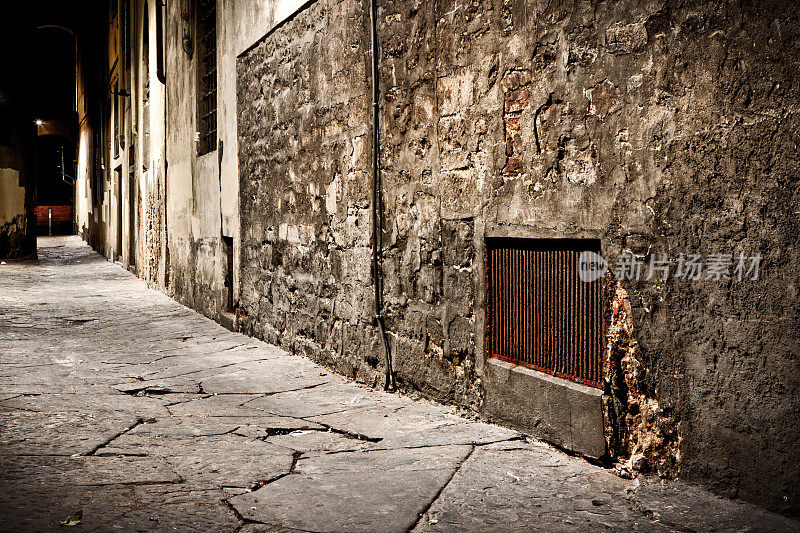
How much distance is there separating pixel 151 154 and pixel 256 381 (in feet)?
28.1

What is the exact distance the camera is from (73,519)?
2.61 meters

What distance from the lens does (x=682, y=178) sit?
2.83 meters

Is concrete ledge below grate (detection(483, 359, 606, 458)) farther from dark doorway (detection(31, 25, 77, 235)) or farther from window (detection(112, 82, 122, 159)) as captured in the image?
dark doorway (detection(31, 25, 77, 235))

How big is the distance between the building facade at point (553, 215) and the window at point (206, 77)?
6.58 ft

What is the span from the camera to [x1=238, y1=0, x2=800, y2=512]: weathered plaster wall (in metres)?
2.58

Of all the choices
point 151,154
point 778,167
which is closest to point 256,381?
point 778,167

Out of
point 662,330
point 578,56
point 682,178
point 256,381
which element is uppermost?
point 578,56

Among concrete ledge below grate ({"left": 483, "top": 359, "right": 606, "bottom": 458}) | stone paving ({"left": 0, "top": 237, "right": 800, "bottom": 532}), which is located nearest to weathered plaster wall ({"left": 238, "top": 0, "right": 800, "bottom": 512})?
concrete ledge below grate ({"left": 483, "top": 359, "right": 606, "bottom": 458})

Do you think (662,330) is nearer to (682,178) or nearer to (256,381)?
(682,178)

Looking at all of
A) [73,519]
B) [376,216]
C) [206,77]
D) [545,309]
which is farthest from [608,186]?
[206,77]

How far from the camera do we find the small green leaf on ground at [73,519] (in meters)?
2.58

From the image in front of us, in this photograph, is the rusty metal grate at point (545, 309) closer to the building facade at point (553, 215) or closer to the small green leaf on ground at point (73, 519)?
the building facade at point (553, 215)

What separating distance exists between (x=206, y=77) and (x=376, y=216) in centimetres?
494

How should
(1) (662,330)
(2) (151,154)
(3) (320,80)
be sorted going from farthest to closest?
(2) (151,154) → (3) (320,80) → (1) (662,330)
